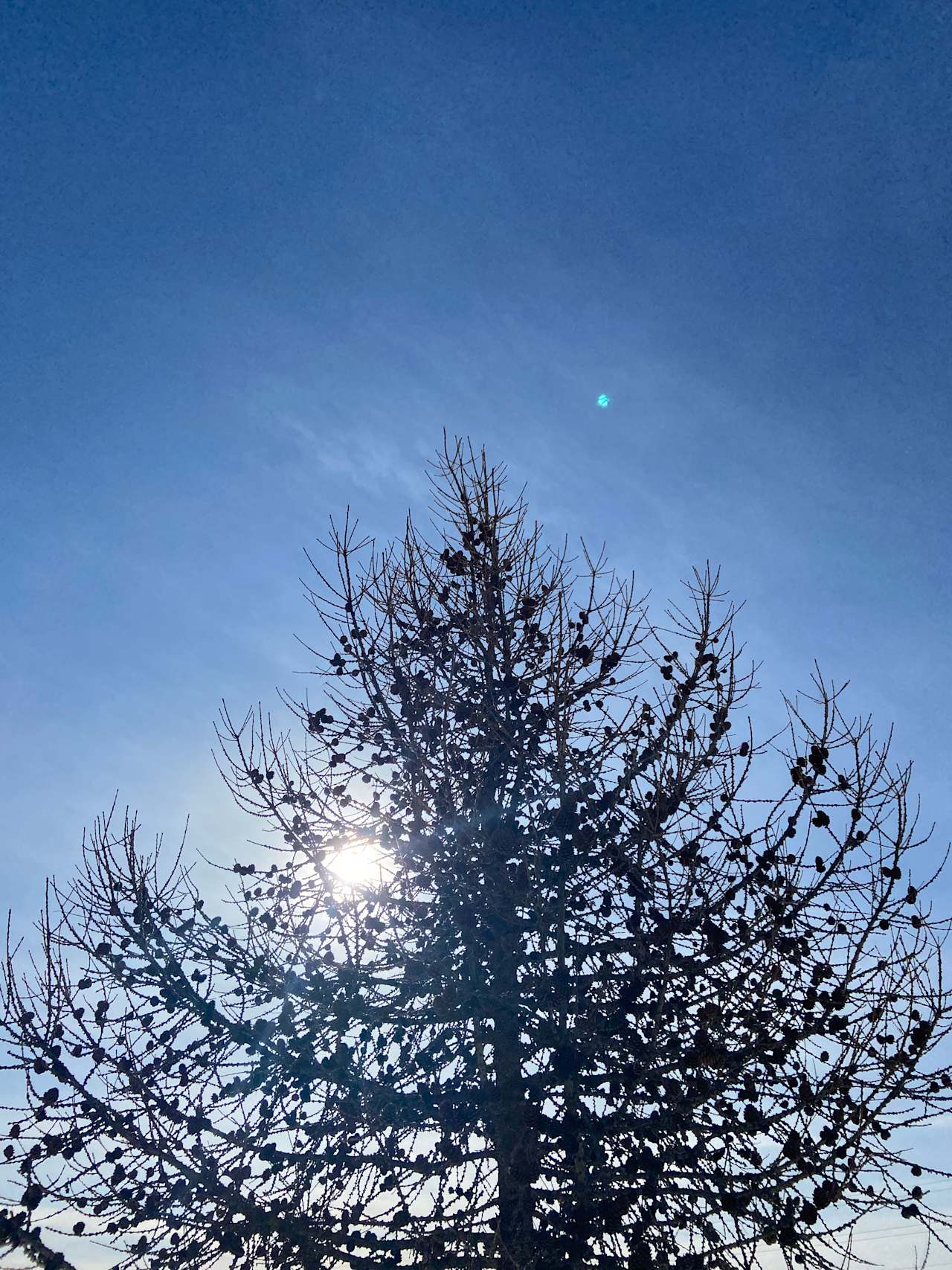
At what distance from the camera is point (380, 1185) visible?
5613 mm

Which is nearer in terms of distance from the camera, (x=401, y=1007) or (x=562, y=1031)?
(x=562, y=1031)

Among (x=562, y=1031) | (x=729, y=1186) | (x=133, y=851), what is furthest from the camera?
(x=133, y=851)

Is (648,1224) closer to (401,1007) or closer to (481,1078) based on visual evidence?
(481,1078)

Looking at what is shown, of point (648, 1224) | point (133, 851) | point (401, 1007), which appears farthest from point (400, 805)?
point (648, 1224)

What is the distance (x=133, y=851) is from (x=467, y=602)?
370cm

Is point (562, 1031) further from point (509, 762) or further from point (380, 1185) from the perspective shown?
point (509, 762)

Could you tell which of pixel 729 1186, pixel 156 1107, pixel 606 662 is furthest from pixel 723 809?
pixel 156 1107

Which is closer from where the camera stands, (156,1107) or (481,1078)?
(156,1107)

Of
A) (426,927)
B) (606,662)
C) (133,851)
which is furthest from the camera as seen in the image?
(606,662)

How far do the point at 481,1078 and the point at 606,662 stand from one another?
349 cm

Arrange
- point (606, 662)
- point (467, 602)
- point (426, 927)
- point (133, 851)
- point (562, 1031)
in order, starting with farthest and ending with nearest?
point (467, 602)
point (606, 662)
point (426, 927)
point (133, 851)
point (562, 1031)

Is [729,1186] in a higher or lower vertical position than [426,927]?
lower

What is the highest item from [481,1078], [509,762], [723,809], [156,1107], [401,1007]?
[509,762]

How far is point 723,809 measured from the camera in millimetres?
5711
